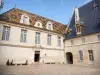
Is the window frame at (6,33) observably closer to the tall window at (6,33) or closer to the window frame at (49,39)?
the tall window at (6,33)

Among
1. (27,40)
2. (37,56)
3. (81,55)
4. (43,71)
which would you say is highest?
(27,40)

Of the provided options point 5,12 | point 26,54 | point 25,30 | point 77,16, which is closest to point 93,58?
point 77,16

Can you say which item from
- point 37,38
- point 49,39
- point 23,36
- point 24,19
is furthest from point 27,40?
point 49,39

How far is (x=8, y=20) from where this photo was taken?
49.4 feet

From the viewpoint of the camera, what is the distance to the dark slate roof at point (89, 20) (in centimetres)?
1631

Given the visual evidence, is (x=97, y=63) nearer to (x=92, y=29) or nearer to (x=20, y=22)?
(x=92, y=29)

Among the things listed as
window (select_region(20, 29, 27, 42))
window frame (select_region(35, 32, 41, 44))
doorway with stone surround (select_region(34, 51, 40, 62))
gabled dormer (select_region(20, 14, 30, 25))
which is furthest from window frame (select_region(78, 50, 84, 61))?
gabled dormer (select_region(20, 14, 30, 25))

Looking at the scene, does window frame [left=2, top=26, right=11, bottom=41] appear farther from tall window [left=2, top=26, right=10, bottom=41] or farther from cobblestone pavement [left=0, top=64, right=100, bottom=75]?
cobblestone pavement [left=0, top=64, right=100, bottom=75]

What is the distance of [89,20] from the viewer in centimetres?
1800

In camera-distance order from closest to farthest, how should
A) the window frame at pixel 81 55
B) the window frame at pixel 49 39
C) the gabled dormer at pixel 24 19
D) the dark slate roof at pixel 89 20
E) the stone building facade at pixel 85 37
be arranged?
the stone building facade at pixel 85 37
the dark slate roof at pixel 89 20
the gabled dormer at pixel 24 19
the window frame at pixel 81 55
the window frame at pixel 49 39

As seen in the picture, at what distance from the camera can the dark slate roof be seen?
16309mm

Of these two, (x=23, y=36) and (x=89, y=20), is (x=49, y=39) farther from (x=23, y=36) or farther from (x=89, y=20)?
(x=89, y=20)

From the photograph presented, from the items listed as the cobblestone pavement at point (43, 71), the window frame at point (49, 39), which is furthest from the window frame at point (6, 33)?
the window frame at point (49, 39)

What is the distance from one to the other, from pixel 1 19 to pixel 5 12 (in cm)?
226
